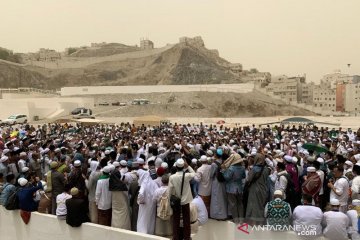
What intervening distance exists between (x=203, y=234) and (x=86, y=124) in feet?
70.4

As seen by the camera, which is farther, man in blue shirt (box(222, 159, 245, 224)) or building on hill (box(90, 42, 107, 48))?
building on hill (box(90, 42, 107, 48))

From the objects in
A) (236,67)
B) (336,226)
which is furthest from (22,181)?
(236,67)

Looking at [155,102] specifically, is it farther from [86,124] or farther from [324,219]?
[324,219]

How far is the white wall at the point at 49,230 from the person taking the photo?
20.4 feet

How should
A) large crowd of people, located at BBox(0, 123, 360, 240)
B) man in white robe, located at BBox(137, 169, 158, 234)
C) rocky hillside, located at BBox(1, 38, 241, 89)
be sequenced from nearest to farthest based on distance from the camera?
large crowd of people, located at BBox(0, 123, 360, 240), man in white robe, located at BBox(137, 169, 158, 234), rocky hillside, located at BBox(1, 38, 241, 89)

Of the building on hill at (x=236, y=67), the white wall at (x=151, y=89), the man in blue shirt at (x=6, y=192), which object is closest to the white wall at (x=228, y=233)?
the man in blue shirt at (x=6, y=192)

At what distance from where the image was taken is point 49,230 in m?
6.89

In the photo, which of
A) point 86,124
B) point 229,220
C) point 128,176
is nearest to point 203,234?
point 229,220

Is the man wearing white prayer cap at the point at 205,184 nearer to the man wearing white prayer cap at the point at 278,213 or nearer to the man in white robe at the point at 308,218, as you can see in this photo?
the man wearing white prayer cap at the point at 278,213

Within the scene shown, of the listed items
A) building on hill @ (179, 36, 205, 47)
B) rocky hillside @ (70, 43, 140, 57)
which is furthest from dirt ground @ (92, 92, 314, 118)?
rocky hillside @ (70, 43, 140, 57)

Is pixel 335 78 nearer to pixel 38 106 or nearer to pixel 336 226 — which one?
pixel 38 106

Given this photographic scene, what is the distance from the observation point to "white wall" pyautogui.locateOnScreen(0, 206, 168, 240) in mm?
6207

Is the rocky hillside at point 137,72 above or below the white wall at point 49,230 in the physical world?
above

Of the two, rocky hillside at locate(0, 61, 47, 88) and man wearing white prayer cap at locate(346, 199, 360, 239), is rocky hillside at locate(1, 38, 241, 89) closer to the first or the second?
rocky hillside at locate(0, 61, 47, 88)
